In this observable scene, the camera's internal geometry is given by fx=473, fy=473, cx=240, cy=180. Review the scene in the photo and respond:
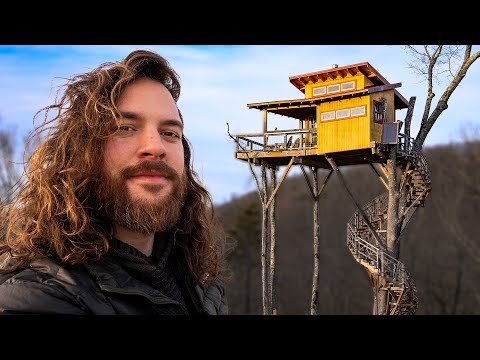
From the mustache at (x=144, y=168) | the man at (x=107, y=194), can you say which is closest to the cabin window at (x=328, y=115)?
the man at (x=107, y=194)

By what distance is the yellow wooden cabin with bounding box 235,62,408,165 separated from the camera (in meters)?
8.04

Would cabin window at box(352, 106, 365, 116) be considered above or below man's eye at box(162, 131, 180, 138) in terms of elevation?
above

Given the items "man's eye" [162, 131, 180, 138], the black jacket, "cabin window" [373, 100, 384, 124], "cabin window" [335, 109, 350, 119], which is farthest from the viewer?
"cabin window" [335, 109, 350, 119]

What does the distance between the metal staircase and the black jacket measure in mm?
6685

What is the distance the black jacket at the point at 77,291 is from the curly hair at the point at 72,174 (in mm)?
61

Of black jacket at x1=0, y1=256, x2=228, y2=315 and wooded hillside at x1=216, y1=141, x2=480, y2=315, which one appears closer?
black jacket at x1=0, y1=256, x2=228, y2=315

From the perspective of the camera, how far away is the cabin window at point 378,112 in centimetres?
802

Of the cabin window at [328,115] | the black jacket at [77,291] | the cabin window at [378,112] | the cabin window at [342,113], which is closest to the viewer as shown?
the black jacket at [77,291]

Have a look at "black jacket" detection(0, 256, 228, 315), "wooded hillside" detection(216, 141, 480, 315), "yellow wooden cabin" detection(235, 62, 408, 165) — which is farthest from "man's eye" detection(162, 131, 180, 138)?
"wooded hillside" detection(216, 141, 480, 315)

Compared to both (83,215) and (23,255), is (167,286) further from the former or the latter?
(23,255)

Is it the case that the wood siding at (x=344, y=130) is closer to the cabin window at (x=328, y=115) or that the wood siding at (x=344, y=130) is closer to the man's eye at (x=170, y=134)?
the cabin window at (x=328, y=115)

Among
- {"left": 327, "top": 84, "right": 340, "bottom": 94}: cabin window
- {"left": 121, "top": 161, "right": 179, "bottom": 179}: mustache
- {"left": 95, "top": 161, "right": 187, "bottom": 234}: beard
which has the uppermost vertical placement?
{"left": 327, "top": 84, "right": 340, "bottom": 94}: cabin window

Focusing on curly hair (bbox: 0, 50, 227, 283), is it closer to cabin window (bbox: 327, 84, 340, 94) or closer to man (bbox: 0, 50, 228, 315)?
man (bbox: 0, 50, 228, 315)
